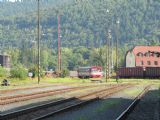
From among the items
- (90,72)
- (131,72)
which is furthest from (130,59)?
(90,72)

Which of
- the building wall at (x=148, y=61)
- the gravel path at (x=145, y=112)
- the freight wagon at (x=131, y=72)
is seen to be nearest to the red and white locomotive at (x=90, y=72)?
the freight wagon at (x=131, y=72)

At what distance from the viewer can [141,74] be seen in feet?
341

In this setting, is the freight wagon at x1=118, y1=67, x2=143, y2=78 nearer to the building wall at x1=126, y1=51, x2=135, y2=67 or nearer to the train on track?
the train on track

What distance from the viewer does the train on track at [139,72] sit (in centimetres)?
10073

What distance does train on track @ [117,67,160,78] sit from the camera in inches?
3966

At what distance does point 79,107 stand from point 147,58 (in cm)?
12157

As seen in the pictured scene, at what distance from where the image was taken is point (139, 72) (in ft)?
342

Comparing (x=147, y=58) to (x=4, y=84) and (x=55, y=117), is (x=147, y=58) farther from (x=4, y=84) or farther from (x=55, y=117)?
(x=55, y=117)

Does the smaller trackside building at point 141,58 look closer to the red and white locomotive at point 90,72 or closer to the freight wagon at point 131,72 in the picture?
the freight wagon at point 131,72

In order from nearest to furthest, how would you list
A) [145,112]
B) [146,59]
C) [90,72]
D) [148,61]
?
1. [145,112]
2. [90,72]
3. [146,59]
4. [148,61]

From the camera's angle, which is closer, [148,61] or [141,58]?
[148,61]

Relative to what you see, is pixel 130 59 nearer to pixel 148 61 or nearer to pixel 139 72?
pixel 148 61

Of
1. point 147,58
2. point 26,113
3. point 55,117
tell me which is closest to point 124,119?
point 55,117

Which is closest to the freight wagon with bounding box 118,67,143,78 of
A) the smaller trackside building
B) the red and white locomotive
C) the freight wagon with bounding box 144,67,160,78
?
the freight wagon with bounding box 144,67,160,78
